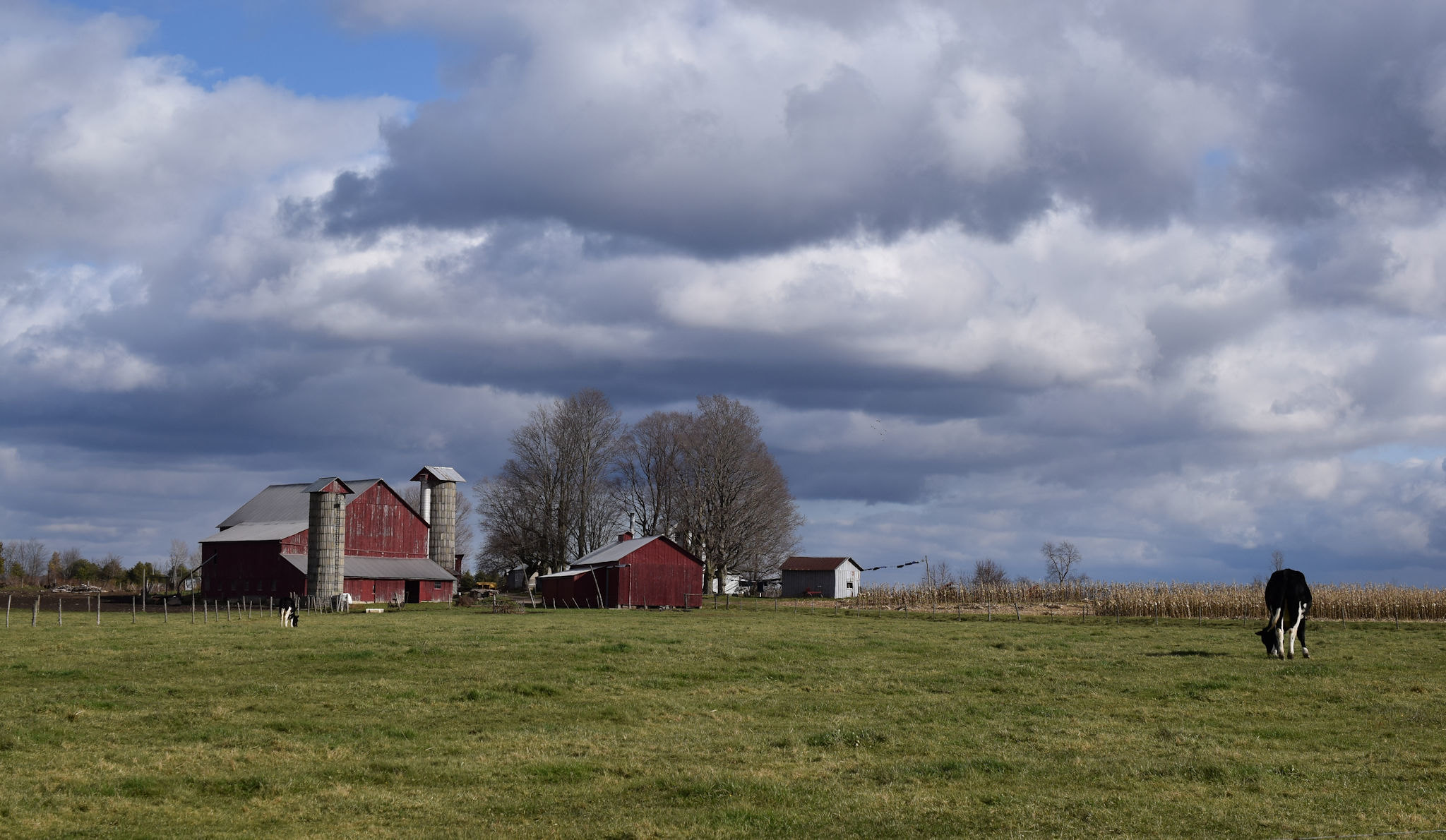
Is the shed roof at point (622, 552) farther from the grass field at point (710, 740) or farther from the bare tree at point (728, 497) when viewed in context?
the grass field at point (710, 740)

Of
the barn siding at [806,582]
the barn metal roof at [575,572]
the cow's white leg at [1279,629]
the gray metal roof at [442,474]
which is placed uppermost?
the gray metal roof at [442,474]

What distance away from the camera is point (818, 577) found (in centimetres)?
10481

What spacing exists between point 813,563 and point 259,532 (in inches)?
1854

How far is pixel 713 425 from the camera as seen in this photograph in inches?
3674

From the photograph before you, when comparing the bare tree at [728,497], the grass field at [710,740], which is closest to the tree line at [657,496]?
the bare tree at [728,497]

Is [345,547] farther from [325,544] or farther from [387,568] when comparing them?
[325,544]

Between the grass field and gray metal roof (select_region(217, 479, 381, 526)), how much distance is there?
5896 cm

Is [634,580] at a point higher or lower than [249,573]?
lower

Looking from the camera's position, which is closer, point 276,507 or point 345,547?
point 345,547

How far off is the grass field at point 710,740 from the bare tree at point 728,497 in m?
58.2

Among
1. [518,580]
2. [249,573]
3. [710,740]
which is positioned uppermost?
[249,573]

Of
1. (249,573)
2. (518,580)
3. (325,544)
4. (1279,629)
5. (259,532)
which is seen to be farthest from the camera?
(518,580)

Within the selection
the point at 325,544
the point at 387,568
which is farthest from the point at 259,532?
the point at 325,544

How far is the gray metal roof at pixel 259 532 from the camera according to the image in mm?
82250
